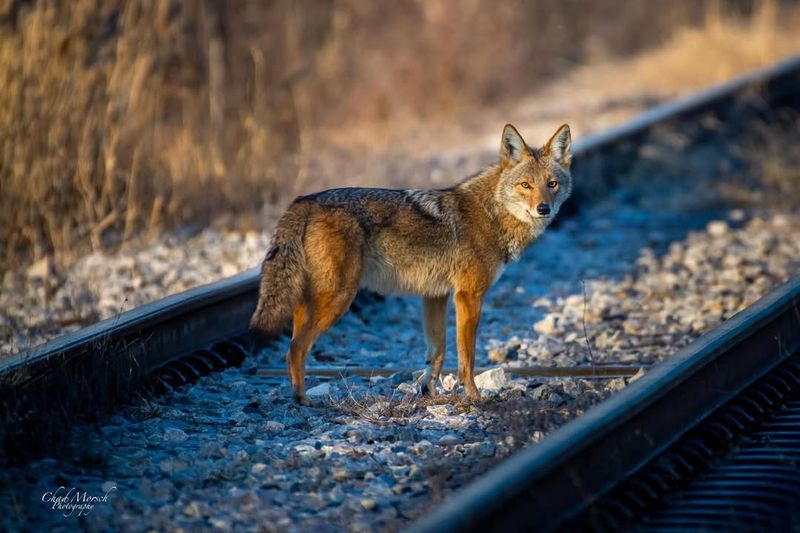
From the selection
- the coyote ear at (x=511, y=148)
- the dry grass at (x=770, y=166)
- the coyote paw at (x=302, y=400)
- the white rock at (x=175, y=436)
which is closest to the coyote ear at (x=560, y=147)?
the coyote ear at (x=511, y=148)

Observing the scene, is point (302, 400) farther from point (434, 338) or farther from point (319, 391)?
point (434, 338)

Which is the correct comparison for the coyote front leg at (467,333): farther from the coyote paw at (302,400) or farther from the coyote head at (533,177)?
the coyote paw at (302,400)

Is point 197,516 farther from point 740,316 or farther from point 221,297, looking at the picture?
point 740,316

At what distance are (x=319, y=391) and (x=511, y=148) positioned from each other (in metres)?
1.78

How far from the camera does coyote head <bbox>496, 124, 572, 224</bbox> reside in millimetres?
6438

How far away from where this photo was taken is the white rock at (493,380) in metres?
5.95

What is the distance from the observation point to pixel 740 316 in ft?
19.6

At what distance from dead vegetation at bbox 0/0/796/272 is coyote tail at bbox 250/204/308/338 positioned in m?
3.61

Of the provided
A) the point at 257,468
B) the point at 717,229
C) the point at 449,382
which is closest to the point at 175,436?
the point at 257,468

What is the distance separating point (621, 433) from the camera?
14.5 feet

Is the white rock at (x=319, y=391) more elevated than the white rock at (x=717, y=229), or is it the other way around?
the white rock at (x=717, y=229)

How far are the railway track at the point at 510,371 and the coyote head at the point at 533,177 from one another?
0.87 metres

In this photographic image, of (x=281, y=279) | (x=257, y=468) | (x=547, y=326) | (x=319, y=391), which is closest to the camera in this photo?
(x=257, y=468)

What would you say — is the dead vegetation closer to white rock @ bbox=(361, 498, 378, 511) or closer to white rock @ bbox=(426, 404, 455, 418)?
white rock @ bbox=(426, 404, 455, 418)
